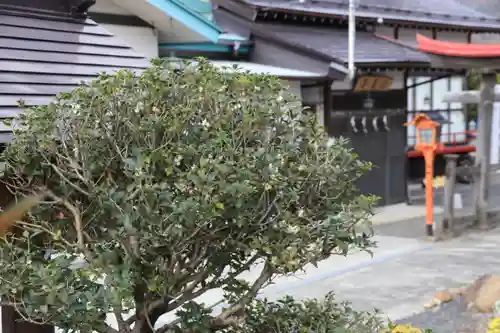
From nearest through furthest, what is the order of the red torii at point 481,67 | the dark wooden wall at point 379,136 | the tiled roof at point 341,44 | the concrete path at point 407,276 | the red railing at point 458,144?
the concrete path at point 407,276, the red torii at point 481,67, the tiled roof at point 341,44, the dark wooden wall at point 379,136, the red railing at point 458,144

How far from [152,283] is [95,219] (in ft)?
2.05

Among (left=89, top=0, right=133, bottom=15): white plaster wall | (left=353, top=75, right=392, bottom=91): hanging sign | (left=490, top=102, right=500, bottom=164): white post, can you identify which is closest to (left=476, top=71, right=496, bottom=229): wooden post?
(left=353, top=75, right=392, bottom=91): hanging sign

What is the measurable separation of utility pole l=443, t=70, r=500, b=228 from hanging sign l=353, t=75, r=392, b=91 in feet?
7.89

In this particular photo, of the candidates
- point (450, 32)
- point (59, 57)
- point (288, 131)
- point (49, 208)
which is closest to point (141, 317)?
point (49, 208)

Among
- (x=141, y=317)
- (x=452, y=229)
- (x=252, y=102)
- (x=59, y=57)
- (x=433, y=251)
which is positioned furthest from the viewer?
(x=452, y=229)

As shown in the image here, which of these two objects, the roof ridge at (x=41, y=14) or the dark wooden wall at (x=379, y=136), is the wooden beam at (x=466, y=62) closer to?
the dark wooden wall at (x=379, y=136)

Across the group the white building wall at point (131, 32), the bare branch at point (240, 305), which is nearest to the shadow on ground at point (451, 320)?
the bare branch at point (240, 305)

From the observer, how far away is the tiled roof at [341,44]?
12.9m

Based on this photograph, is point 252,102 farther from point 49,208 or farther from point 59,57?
point 59,57

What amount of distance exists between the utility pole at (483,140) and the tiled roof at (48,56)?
26.3 ft

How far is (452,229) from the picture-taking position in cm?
1172

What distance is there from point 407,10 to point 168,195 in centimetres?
1480

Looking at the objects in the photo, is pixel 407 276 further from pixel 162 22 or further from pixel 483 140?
pixel 162 22

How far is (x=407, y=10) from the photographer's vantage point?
16672 millimetres
